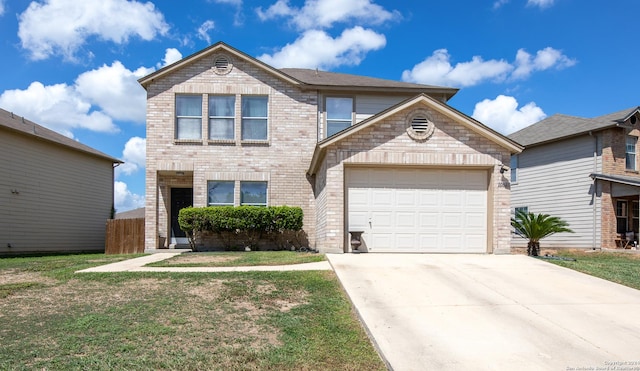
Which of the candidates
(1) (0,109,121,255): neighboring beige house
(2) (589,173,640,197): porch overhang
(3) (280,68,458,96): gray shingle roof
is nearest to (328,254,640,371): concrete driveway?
(3) (280,68,458,96): gray shingle roof

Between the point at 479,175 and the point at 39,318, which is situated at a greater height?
the point at 479,175

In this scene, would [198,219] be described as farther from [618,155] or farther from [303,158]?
[618,155]

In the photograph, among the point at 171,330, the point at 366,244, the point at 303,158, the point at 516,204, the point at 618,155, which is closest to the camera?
the point at 171,330

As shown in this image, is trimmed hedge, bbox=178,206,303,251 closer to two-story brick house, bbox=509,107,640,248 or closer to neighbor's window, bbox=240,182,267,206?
neighbor's window, bbox=240,182,267,206

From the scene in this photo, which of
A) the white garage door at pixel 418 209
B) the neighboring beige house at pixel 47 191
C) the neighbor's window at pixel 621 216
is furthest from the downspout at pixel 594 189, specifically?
the neighboring beige house at pixel 47 191

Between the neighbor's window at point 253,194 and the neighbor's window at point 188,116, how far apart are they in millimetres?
2562

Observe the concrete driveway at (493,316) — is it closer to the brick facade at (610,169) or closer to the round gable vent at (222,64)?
the round gable vent at (222,64)

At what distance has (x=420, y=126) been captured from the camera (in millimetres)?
12531

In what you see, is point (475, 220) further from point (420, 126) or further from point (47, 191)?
point (47, 191)

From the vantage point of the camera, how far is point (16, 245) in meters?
17.6

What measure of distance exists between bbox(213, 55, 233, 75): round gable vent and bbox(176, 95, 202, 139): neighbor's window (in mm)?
1223

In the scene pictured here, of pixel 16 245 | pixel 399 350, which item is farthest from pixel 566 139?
pixel 16 245

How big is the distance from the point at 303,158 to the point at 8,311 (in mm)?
11324

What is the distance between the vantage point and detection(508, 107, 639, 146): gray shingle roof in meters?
19.2
